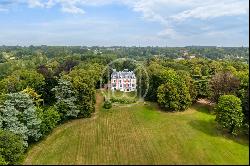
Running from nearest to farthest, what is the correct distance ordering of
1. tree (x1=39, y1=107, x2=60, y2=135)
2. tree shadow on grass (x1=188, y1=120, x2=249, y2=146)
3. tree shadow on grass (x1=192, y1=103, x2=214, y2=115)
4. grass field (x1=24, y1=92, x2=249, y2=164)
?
grass field (x1=24, y1=92, x2=249, y2=164) → tree shadow on grass (x1=188, y1=120, x2=249, y2=146) → tree (x1=39, y1=107, x2=60, y2=135) → tree shadow on grass (x1=192, y1=103, x2=214, y2=115)

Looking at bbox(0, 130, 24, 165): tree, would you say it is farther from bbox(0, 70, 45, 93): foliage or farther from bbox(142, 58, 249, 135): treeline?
bbox(0, 70, 45, 93): foliage

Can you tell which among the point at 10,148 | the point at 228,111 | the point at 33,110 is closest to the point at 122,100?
the point at 33,110

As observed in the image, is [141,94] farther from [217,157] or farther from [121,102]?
[217,157]

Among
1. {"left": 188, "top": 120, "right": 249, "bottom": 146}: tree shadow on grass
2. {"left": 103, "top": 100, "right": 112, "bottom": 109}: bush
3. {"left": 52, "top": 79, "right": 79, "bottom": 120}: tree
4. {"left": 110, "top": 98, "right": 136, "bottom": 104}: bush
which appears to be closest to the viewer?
{"left": 188, "top": 120, "right": 249, "bottom": 146}: tree shadow on grass

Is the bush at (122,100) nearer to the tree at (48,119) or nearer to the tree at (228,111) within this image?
the tree at (48,119)

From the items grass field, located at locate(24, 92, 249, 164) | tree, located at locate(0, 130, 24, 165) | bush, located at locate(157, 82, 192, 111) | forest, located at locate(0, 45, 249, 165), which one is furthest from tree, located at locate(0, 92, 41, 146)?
bush, located at locate(157, 82, 192, 111)

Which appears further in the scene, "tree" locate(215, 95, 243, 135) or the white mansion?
the white mansion
